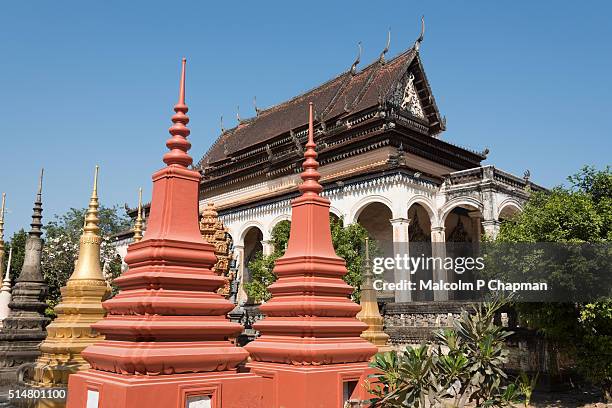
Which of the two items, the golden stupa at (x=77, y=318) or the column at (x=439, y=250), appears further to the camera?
the column at (x=439, y=250)

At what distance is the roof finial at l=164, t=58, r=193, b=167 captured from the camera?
5.36m

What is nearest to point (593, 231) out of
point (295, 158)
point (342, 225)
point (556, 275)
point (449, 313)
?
point (556, 275)

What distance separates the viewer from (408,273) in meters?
22.3

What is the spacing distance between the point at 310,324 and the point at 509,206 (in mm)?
18608

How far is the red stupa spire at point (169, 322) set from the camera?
180 inches

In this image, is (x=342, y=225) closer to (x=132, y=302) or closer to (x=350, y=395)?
(x=350, y=395)

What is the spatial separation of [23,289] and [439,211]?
16390 millimetres

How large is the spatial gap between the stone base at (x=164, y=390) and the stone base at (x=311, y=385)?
736 millimetres

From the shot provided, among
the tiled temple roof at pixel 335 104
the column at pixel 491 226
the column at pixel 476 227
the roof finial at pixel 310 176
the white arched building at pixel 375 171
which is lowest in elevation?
the roof finial at pixel 310 176

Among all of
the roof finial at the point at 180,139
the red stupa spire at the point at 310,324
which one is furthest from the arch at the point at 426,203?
the roof finial at the point at 180,139

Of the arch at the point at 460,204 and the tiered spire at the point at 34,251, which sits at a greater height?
the arch at the point at 460,204

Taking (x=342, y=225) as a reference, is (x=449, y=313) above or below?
below

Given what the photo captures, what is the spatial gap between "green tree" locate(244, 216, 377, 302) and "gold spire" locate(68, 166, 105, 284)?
11.0 meters

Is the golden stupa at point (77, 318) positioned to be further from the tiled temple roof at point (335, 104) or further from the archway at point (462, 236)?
the tiled temple roof at point (335, 104)
